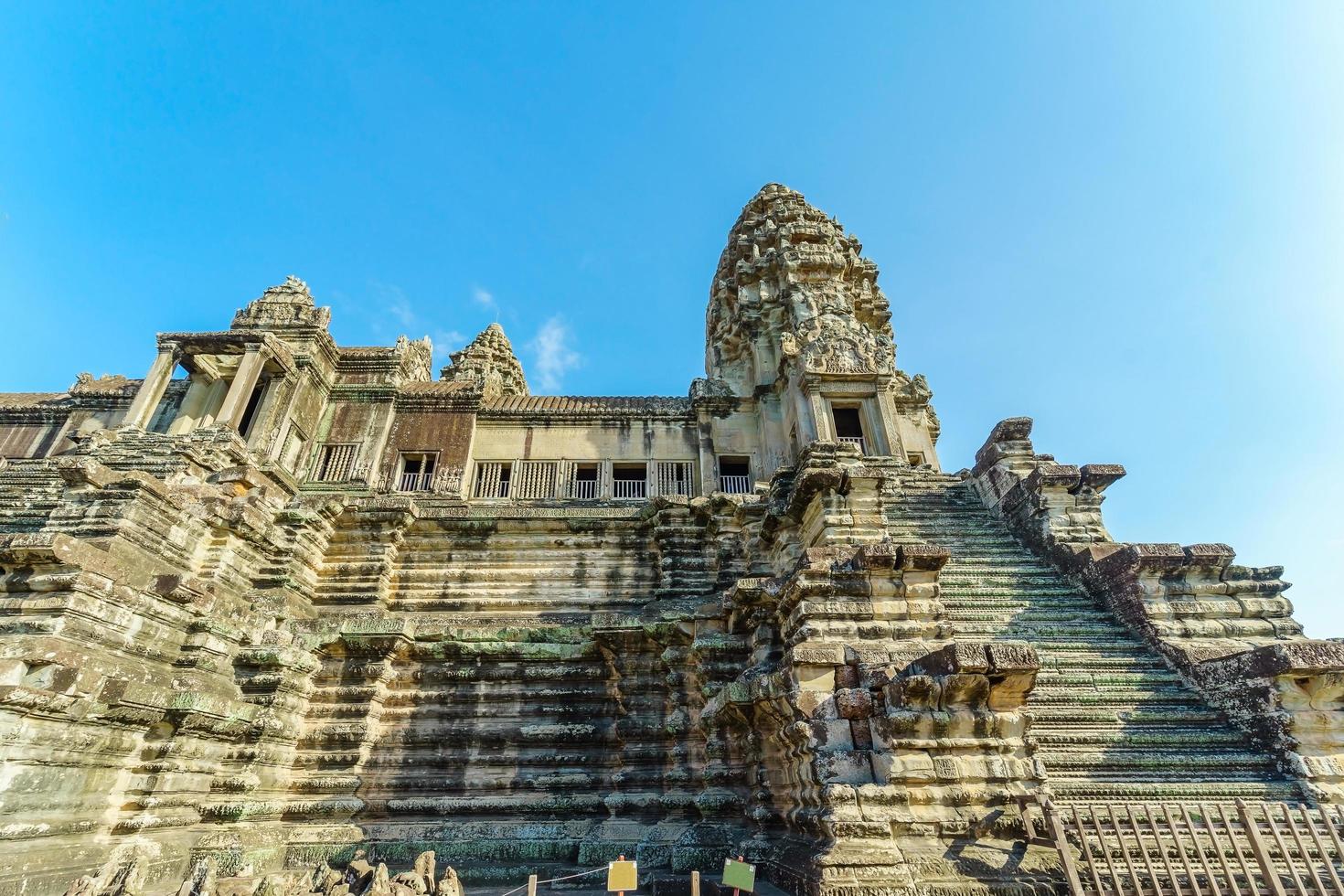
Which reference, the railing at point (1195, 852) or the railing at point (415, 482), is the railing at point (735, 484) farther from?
the railing at point (1195, 852)

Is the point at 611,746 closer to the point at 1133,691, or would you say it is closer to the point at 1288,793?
the point at 1133,691

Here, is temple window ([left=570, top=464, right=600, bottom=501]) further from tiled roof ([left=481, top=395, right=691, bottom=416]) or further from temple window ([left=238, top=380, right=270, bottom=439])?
temple window ([left=238, top=380, right=270, bottom=439])

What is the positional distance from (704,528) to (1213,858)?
7677 millimetres

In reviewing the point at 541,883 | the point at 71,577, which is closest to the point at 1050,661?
the point at 541,883

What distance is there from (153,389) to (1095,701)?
62.5ft

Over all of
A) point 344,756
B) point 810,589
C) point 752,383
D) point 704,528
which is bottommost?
point 344,756

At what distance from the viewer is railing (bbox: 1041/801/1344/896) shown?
388 cm

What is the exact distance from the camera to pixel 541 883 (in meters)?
6.81

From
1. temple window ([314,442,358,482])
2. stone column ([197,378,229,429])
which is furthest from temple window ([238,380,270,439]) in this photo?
temple window ([314,442,358,482])

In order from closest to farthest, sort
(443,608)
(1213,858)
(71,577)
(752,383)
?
(1213,858) → (71,577) → (443,608) → (752,383)

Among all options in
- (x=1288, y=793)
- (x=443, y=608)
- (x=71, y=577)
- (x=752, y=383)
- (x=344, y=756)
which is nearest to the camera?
(x=1288, y=793)

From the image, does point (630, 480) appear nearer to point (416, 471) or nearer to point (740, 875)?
point (416, 471)

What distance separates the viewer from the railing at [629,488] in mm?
14297

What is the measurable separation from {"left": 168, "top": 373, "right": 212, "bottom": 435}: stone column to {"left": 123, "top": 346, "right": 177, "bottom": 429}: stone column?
0.48 m
